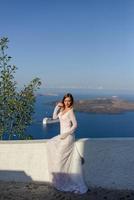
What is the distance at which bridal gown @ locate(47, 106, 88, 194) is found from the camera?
681 centimetres

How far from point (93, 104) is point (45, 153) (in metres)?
112

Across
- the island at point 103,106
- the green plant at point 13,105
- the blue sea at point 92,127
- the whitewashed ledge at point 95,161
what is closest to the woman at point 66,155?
the whitewashed ledge at point 95,161

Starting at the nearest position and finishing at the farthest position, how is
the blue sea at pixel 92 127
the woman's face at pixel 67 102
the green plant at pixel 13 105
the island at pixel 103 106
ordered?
the woman's face at pixel 67 102, the green plant at pixel 13 105, the blue sea at pixel 92 127, the island at pixel 103 106

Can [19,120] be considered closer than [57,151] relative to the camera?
No

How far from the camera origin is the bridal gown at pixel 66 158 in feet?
22.3

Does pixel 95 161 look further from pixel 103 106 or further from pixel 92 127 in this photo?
pixel 103 106

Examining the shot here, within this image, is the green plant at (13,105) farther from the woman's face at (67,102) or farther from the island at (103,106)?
the island at (103,106)

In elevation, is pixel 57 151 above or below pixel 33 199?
above

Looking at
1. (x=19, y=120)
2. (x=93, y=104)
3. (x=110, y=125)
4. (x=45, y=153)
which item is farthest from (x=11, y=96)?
(x=93, y=104)

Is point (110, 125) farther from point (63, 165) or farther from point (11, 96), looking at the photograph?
point (63, 165)

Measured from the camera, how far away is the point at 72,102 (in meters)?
6.81

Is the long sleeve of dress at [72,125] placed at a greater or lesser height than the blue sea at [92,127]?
greater

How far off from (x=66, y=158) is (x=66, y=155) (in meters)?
0.06

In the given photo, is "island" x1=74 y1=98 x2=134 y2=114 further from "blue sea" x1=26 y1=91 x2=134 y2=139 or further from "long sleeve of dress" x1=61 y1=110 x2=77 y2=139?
"long sleeve of dress" x1=61 y1=110 x2=77 y2=139
